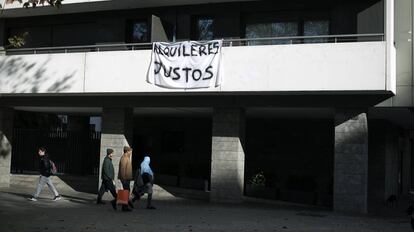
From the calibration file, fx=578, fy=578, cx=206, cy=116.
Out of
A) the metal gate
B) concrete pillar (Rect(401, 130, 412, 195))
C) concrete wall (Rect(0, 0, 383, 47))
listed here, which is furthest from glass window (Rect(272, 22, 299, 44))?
concrete pillar (Rect(401, 130, 412, 195))

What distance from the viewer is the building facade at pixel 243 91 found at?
16938 mm

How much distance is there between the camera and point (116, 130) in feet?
66.5

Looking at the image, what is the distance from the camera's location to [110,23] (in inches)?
837

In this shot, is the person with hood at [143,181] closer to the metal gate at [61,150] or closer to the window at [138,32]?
the window at [138,32]

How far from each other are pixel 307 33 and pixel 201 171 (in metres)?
7.50

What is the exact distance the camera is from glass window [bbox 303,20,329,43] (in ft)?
61.1

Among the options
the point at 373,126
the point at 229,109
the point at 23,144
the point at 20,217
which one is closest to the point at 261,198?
the point at 229,109

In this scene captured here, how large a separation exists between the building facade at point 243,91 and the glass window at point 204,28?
36 mm

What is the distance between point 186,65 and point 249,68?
6.95ft

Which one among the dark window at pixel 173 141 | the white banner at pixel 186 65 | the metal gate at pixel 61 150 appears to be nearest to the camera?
the white banner at pixel 186 65

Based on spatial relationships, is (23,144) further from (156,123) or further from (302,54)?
(302,54)

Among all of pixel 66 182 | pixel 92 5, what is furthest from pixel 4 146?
pixel 92 5

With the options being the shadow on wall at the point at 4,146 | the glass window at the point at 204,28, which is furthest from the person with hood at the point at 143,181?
the shadow on wall at the point at 4,146

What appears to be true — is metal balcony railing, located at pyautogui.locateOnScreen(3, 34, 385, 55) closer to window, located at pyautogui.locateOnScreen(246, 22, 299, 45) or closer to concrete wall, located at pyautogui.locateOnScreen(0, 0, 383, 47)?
window, located at pyautogui.locateOnScreen(246, 22, 299, 45)
